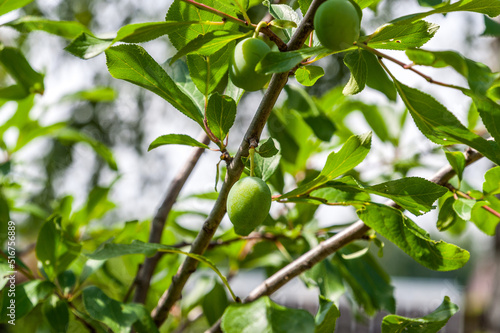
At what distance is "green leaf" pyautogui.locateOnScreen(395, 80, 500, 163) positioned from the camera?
385 mm

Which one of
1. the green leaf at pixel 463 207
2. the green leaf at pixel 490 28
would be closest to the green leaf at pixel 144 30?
the green leaf at pixel 463 207

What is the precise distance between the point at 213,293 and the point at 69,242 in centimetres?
25

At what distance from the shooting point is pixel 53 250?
65cm

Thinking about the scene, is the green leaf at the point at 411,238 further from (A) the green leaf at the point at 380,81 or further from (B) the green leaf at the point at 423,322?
(A) the green leaf at the point at 380,81

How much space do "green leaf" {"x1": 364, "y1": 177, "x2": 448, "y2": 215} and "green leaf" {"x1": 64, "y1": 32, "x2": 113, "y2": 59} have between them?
263mm

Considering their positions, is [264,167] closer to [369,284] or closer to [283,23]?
[283,23]

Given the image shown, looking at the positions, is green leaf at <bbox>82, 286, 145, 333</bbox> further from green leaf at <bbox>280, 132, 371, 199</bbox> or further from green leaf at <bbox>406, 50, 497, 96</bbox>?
green leaf at <bbox>406, 50, 497, 96</bbox>

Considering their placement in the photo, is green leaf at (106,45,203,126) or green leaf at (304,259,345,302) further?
green leaf at (304,259,345,302)

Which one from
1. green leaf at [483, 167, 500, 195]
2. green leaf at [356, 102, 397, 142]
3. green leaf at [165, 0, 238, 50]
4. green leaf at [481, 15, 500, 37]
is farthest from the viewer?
green leaf at [356, 102, 397, 142]

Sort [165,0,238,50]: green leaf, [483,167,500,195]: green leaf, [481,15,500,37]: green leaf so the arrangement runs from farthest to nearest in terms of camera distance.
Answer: [481,15,500,37]: green leaf
[483,167,500,195]: green leaf
[165,0,238,50]: green leaf

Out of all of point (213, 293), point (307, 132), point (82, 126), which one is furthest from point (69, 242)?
point (82, 126)

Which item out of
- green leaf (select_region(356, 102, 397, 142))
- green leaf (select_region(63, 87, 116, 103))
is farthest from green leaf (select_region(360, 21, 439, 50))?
green leaf (select_region(63, 87, 116, 103))

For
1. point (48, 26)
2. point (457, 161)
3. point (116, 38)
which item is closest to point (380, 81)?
point (457, 161)

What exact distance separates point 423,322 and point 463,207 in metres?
0.13
